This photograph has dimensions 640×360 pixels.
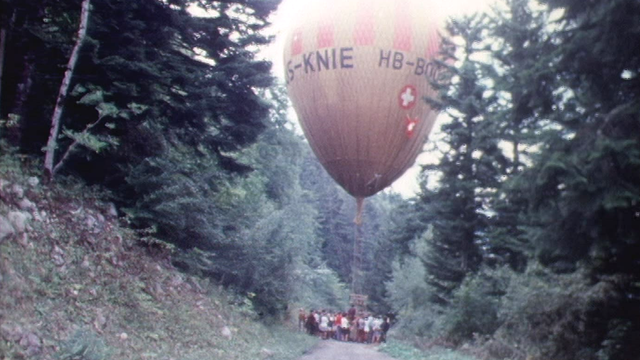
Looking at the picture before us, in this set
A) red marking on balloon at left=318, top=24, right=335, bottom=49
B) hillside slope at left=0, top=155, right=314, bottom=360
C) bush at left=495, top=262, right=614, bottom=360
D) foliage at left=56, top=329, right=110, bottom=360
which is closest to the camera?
foliage at left=56, top=329, right=110, bottom=360

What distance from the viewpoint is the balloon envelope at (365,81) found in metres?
21.2

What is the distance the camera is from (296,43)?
23.1 metres

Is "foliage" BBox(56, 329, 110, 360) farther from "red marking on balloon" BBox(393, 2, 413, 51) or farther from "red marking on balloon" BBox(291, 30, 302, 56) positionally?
"red marking on balloon" BBox(291, 30, 302, 56)

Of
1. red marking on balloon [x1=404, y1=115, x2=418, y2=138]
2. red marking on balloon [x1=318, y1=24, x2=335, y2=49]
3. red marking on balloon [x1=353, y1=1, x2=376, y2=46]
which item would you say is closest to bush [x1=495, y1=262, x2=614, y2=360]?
red marking on balloon [x1=404, y1=115, x2=418, y2=138]

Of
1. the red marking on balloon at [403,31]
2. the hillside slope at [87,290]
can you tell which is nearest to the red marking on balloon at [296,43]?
the red marking on balloon at [403,31]

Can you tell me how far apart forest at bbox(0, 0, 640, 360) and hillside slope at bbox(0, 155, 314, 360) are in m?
0.68

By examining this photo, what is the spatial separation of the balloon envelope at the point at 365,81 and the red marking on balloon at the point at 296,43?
4cm

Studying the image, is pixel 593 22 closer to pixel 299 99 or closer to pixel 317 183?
pixel 299 99

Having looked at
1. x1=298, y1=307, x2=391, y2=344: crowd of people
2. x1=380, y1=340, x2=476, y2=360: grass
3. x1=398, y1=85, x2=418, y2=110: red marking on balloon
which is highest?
x1=398, y1=85, x2=418, y2=110: red marking on balloon

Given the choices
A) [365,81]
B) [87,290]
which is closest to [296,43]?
[365,81]

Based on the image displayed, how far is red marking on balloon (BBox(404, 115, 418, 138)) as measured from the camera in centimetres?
2208

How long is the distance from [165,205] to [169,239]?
1503mm

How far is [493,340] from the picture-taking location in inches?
523

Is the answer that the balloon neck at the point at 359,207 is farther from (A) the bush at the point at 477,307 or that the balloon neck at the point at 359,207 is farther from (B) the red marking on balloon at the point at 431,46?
(A) the bush at the point at 477,307
